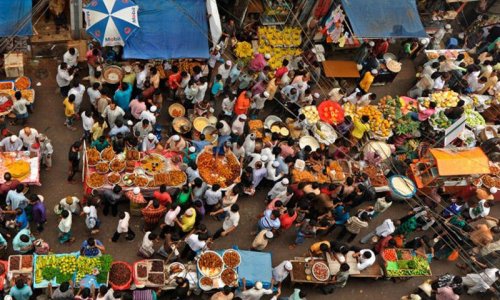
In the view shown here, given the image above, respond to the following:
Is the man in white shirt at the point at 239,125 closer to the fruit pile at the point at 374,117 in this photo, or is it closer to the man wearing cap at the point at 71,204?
the fruit pile at the point at 374,117

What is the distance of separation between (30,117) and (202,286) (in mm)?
7383

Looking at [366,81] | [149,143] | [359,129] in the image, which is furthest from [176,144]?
[366,81]

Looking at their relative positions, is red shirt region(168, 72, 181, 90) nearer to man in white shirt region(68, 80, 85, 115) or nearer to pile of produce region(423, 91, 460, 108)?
man in white shirt region(68, 80, 85, 115)

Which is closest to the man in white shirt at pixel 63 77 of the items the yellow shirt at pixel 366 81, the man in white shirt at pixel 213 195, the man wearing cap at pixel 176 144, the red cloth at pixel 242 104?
the man wearing cap at pixel 176 144

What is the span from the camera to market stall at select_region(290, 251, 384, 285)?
13.0 m

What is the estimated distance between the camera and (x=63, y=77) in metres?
14.5

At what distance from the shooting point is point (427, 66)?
715 inches

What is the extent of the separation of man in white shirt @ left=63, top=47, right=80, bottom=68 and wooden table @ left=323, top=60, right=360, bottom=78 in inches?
322

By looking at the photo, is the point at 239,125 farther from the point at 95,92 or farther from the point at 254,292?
the point at 254,292

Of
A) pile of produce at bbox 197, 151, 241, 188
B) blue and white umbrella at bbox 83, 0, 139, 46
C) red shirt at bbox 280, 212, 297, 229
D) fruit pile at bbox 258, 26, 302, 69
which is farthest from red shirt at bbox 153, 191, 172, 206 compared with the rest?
fruit pile at bbox 258, 26, 302, 69

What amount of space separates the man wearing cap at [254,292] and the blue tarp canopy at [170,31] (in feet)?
23.0

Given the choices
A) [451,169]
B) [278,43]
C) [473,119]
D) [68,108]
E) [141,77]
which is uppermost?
[278,43]

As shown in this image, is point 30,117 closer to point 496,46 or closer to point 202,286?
point 202,286

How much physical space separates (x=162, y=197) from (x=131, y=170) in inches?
52.2
